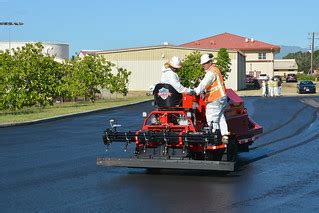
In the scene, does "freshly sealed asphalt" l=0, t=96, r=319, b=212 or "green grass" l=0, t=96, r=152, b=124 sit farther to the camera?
"green grass" l=0, t=96, r=152, b=124

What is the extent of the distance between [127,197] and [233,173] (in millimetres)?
2800

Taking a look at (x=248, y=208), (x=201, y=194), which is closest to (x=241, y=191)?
(x=201, y=194)

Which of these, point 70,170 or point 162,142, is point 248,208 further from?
point 70,170

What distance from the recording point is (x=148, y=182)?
10.2m

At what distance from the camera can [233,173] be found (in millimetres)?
11078

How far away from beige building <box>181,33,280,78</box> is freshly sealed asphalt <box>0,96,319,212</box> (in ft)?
263

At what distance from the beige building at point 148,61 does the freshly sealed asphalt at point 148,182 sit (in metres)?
53.2

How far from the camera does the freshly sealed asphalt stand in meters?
8.33

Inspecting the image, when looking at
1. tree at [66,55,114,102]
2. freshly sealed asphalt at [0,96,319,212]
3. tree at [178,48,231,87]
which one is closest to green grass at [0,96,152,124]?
tree at [66,55,114,102]

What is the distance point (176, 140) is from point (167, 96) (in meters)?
0.84

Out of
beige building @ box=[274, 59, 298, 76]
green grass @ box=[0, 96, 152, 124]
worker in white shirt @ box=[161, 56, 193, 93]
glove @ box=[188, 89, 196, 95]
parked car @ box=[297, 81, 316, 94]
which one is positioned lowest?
green grass @ box=[0, 96, 152, 124]

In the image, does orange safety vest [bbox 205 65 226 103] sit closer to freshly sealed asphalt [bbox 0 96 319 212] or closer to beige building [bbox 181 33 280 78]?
freshly sealed asphalt [bbox 0 96 319 212]

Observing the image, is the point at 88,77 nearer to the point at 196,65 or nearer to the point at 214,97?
the point at 196,65

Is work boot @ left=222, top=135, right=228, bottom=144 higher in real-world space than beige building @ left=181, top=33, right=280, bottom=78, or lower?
lower
